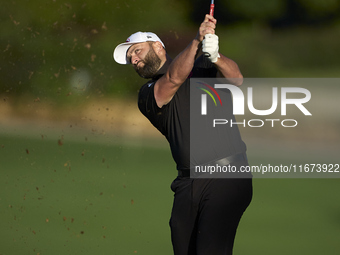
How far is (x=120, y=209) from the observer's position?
8781mm

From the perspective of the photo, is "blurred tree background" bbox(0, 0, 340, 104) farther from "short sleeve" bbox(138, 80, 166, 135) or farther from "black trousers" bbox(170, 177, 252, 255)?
"black trousers" bbox(170, 177, 252, 255)

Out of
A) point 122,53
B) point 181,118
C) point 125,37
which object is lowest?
point 181,118

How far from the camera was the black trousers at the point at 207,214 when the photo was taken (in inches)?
152

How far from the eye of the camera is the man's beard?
425 cm

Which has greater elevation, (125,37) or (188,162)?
(125,37)

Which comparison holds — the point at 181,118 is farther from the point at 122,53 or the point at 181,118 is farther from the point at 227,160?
the point at 122,53

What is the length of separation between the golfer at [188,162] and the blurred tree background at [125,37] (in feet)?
57.3

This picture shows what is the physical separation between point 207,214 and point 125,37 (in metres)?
20.0

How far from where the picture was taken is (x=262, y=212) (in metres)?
8.64

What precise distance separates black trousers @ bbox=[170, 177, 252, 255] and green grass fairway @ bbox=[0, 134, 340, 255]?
242 centimetres

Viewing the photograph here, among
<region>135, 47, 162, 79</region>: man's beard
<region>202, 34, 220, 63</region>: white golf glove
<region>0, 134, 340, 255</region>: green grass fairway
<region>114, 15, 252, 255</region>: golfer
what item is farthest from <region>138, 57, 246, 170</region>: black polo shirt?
<region>0, 134, 340, 255</region>: green grass fairway

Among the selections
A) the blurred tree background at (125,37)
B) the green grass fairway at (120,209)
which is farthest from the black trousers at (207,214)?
the blurred tree background at (125,37)

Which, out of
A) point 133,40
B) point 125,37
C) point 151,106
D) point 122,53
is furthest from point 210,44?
point 125,37

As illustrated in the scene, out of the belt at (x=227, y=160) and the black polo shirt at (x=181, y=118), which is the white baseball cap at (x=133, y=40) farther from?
the belt at (x=227, y=160)
